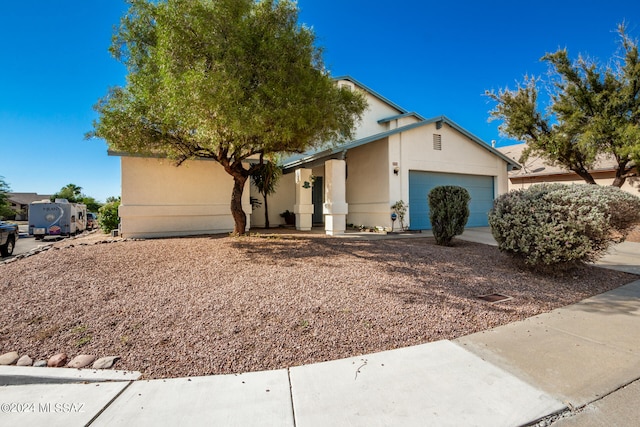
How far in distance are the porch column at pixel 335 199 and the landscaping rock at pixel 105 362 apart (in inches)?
312

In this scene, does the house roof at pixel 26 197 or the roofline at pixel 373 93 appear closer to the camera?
the roofline at pixel 373 93

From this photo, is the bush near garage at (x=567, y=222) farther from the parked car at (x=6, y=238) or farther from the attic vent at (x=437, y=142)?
the parked car at (x=6, y=238)

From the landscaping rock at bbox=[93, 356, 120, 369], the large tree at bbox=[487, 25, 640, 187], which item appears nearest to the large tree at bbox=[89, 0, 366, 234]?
the landscaping rock at bbox=[93, 356, 120, 369]

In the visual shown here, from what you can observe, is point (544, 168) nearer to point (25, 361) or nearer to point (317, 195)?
point (317, 195)

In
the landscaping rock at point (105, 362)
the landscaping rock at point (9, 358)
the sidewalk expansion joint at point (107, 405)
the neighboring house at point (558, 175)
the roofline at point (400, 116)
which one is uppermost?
the roofline at point (400, 116)

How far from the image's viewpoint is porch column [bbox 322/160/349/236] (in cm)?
1046

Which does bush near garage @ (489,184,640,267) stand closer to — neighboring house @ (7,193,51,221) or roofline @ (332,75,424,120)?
roofline @ (332,75,424,120)

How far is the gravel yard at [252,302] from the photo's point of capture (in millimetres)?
3104

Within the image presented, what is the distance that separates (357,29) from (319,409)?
11.6 m

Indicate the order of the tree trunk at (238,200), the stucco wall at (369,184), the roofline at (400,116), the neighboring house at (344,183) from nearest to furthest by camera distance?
1. the tree trunk at (238,200)
2. the neighboring house at (344,183)
3. the stucco wall at (369,184)
4. the roofline at (400,116)

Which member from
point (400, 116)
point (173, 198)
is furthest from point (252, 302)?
point (400, 116)

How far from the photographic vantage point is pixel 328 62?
7523 millimetres

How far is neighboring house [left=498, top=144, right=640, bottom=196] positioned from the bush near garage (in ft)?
34.0

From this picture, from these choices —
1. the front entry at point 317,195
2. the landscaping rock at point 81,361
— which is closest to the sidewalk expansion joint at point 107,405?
the landscaping rock at point 81,361
